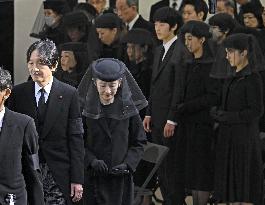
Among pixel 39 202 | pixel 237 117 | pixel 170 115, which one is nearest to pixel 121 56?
pixel 170 115

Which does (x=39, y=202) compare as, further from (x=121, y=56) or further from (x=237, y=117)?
(x=121, y=56)

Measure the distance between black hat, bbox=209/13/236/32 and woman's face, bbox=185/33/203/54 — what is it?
0.56 metres

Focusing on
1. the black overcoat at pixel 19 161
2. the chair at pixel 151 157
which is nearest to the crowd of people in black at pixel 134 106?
the black overcoat at pixel 19 161

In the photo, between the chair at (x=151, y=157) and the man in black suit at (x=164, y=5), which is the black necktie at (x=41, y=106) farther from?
the man in black suit at (x=164, y=5)

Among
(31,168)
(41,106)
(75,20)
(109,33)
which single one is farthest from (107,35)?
(31,168)

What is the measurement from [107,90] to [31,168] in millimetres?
1313

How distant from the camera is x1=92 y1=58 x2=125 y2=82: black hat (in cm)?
678

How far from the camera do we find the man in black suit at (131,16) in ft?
33.0

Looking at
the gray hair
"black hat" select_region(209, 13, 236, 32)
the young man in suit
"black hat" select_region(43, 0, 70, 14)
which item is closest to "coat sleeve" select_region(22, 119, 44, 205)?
the gray hair

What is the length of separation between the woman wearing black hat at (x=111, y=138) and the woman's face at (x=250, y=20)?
2.87 meters

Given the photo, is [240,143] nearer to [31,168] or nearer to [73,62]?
[73,62]

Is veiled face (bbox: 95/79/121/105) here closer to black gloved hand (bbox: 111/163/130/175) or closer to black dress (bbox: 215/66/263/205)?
black gloved hand (bbox: 111/163/130/175)

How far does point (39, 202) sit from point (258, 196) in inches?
136

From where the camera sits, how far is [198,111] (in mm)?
8773
